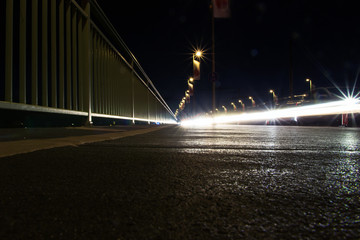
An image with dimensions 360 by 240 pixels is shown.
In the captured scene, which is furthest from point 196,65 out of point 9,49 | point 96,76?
point 9,49

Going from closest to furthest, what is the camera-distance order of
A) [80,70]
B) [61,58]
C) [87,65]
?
1. [61,58]
2. [80,70]
3. [87,65]

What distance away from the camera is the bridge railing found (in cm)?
347

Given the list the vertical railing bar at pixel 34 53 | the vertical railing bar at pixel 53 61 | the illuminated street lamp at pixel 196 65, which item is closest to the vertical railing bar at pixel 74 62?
the vertical railing bar at pixel 53 61

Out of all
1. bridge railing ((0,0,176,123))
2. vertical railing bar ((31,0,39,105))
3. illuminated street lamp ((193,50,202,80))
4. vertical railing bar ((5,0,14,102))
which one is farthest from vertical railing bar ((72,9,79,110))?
illuminated street lamp ((193,50,202,80))

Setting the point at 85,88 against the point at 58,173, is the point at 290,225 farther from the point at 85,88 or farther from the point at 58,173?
the point at 85,88

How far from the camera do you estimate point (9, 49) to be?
3301 mm

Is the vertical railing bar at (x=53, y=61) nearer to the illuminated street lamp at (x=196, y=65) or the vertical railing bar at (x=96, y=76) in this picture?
the vertical railing bar at (x=96, y=76)

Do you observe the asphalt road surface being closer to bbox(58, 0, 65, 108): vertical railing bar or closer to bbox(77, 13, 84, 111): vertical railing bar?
bbox(58, 0, 65, 108): vertical railing bar

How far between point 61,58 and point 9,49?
143 cm

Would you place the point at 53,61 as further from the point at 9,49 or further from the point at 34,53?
the point at 9,49

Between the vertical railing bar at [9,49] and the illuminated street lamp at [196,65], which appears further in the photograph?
the illuminated street lamp at [196,65]

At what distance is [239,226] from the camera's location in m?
0.78

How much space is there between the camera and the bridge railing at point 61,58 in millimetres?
3473

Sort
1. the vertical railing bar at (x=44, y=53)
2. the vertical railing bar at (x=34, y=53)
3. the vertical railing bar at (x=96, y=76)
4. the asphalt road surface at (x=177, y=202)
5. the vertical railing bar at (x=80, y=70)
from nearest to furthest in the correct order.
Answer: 1. the asphalt road surface at (x=177, y=202)
2. the vertical railing bar at (x=34, y=53)
3. the vertical railing bar at (x=44, y=53)
4. the vertical railing bar at (x=80, y=70)
5. the vertical railing bar at (x=96, y=76)
